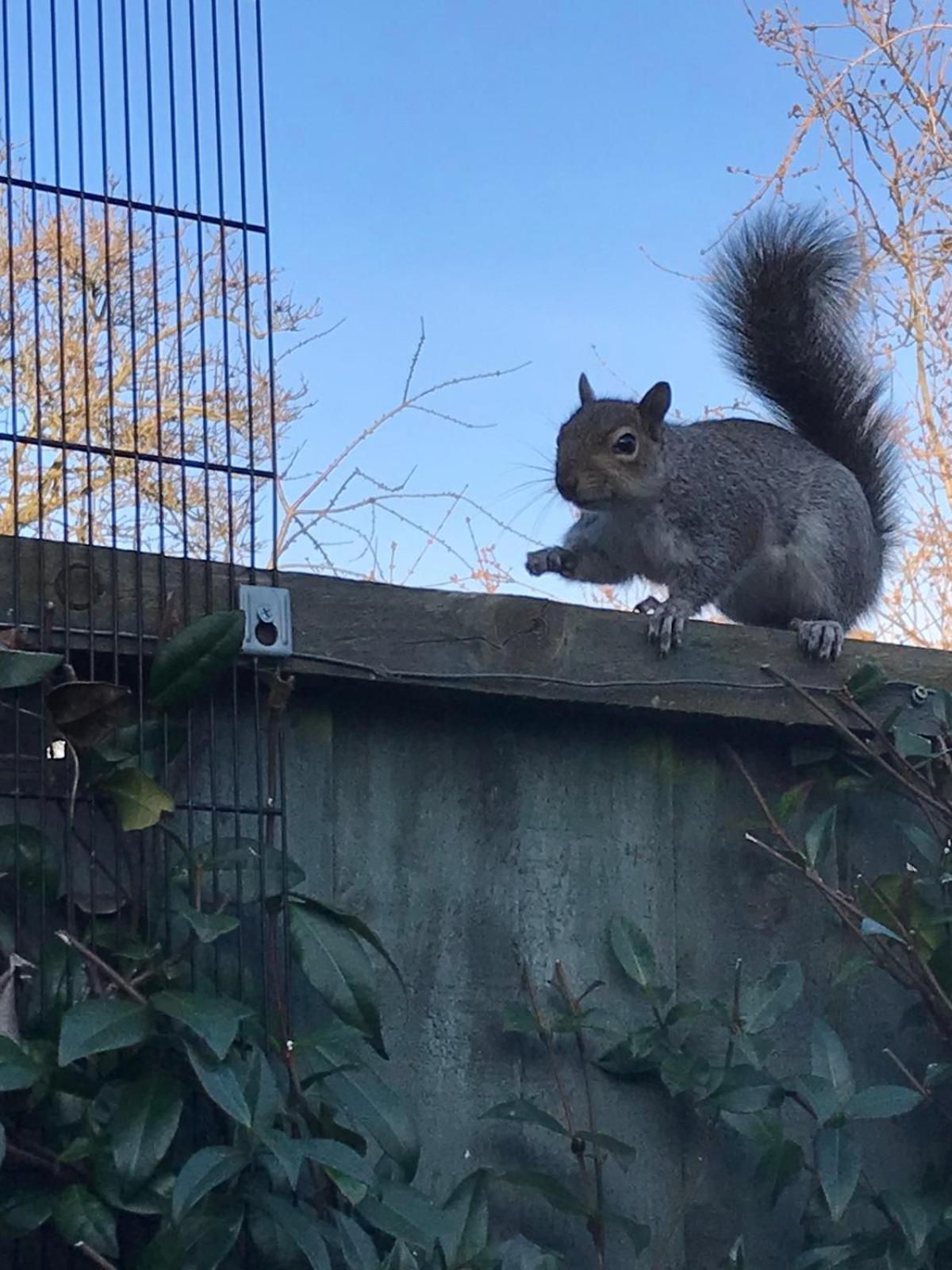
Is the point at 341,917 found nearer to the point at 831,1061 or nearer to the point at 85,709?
the point at 85,709

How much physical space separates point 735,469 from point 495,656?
1.02 m

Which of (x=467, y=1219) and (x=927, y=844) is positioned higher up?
(x=927, y=844)

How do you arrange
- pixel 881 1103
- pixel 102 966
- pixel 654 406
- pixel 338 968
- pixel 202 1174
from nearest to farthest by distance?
pixel 202 1174 → pixel 102 966 → pixel 338 968 → pixel 881 1103 → pixel 654 406

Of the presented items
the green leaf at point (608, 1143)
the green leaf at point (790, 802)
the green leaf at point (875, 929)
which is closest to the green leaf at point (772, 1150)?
the green leaf at point (608, 1143)

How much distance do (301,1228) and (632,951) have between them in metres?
0.65

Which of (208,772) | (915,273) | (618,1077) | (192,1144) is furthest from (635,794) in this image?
(915,273)

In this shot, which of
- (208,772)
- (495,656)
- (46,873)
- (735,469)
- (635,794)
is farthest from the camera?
(735,469)

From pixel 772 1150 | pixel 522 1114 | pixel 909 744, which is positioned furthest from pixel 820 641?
pixel 522 1114

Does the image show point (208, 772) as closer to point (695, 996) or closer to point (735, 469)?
point (695, 996)

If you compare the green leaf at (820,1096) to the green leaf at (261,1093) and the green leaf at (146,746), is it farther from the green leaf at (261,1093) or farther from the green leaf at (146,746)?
the green leaf at (146,746)

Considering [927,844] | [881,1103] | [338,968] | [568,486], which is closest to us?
[338,968]

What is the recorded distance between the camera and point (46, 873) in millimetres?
1913

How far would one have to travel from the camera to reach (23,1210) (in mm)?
1813

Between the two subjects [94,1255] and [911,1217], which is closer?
[94,1255]
